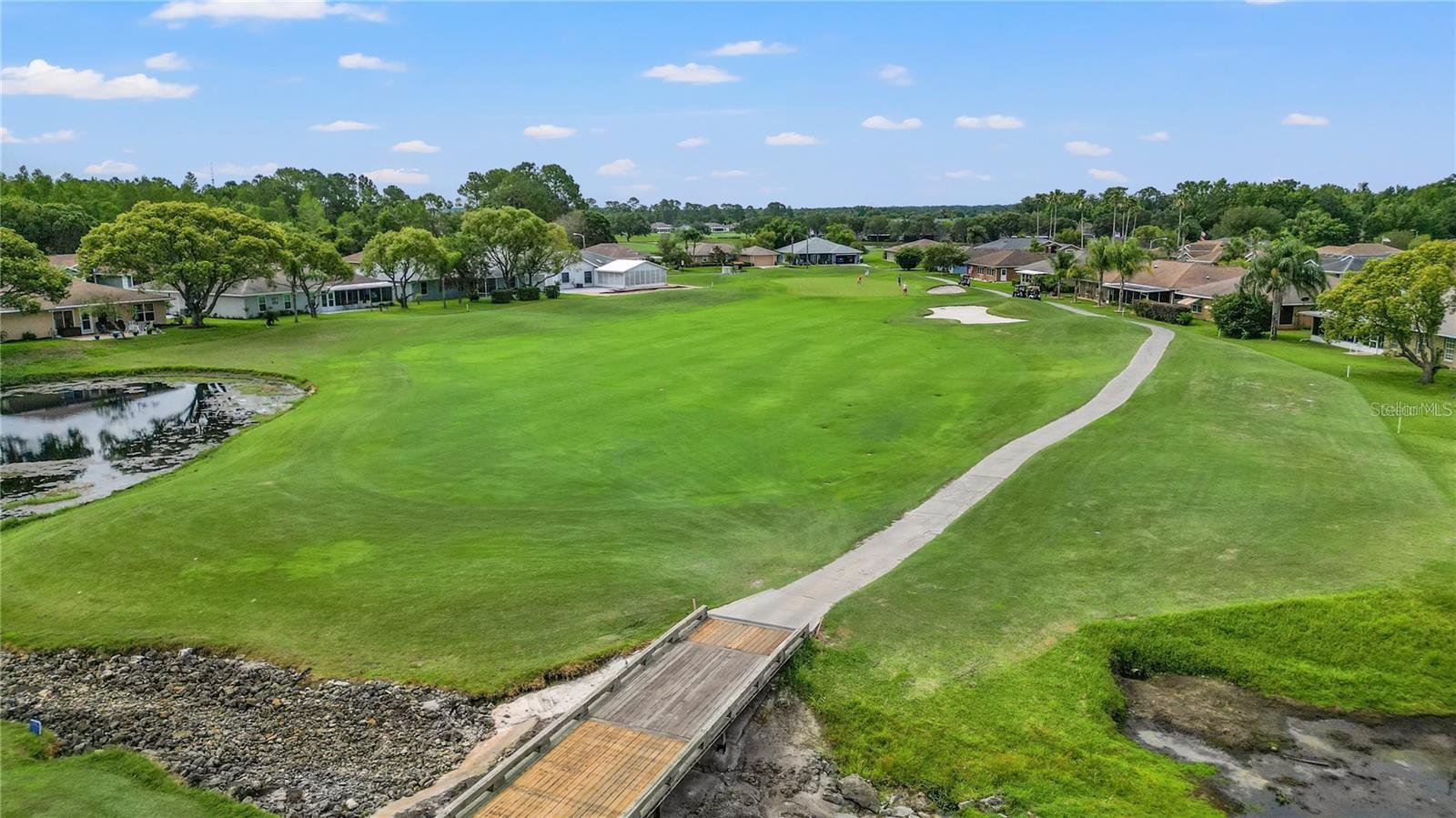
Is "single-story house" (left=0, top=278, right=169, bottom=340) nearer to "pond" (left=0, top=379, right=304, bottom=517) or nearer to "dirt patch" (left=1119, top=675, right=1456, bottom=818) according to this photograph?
"pond" (left=0, top=379, right=304, bottom=517)

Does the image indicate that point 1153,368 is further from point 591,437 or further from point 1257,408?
point 591,437

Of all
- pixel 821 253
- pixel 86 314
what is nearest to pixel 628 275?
pixel 821 253

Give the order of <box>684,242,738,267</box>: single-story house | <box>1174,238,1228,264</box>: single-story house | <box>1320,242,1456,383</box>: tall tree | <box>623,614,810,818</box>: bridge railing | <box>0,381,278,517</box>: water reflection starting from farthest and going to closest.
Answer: <box>684,242,738,267</box>: single-story house, <box>1174,238,1228,264</box>: single-story house, <box>1320,242,1456,383</box>: tall tree, <box>0,381,278,517</box>: water reflection, <box>623,614,810,818</box>: bridge railing

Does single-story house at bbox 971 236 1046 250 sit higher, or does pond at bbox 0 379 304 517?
single-story house at bbox 971 236 1046 250

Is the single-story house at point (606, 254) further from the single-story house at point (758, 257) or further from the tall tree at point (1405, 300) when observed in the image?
the tall tree at point (1405, 300)

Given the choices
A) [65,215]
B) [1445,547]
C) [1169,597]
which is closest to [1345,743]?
[1169,597]

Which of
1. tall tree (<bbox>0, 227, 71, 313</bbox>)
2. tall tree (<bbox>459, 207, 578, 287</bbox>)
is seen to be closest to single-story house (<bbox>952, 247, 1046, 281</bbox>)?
tall tree (<bbox>459, 207, 578, 287</bbox>)

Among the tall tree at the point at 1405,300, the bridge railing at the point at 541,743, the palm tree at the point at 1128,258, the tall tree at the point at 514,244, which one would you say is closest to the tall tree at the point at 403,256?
the tall tree at the point at 514,244
